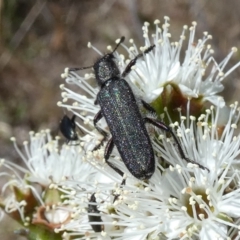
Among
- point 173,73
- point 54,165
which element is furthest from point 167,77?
point 54,165

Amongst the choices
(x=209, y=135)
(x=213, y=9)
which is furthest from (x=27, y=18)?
(x=209, y=135)

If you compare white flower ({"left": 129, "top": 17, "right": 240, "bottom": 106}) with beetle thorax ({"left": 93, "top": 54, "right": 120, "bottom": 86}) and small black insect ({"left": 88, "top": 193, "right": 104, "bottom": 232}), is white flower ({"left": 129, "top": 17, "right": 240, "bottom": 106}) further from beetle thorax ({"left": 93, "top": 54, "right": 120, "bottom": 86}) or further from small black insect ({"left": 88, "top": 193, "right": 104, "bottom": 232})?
small black insect ({"left": 88, "top": 193, "right": 104, "bottom": 232})

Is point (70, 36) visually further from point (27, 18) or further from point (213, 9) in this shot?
point (213, 9)

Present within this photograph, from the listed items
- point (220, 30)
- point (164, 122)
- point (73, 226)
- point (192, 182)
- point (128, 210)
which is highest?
Answer: point (220, 30)

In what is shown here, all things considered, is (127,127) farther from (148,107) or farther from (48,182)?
(48,182)

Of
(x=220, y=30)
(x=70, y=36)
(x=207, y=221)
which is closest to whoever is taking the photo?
(x=207, y=221)

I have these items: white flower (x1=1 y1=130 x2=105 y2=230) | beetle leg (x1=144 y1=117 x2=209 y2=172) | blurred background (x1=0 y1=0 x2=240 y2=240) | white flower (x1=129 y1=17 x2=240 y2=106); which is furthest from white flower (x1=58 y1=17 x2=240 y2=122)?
blurred background (x1=0 y1=0 x2=240 y2=240)

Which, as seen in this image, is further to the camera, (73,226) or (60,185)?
(60,185)
